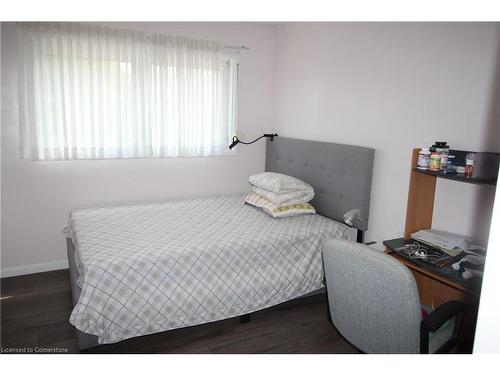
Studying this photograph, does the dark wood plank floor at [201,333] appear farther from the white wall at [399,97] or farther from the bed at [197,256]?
the white wall at [399,97]

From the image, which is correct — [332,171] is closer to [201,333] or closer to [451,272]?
[451,272]

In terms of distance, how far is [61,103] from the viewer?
3.08 meters

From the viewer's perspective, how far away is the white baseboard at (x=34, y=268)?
324 centimetres

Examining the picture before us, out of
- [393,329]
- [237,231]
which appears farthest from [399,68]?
[393,329]

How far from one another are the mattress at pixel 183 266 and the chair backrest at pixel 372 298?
761mm

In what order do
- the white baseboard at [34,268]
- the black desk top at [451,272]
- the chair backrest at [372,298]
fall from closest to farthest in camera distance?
the chair backrest at [372,298] < the black desk top at [451,272] < the white baseboard at [34,268]

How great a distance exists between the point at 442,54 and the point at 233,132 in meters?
2.19

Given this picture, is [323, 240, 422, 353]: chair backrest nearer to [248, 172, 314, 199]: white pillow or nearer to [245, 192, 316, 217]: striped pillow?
[245, 192, 316, 217]: striped pillow

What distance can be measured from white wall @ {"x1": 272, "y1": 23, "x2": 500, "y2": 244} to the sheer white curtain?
0.92m

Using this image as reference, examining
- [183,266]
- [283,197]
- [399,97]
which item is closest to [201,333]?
[183,266]

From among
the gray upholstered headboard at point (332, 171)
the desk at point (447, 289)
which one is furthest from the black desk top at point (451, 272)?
the gray upholstered headboard at point (332, 171)

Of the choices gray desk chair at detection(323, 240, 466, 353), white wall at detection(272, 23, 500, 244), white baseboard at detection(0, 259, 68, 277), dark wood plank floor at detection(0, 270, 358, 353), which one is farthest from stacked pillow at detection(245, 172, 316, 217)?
white baseboard at detection(0, 259, 68, 277)

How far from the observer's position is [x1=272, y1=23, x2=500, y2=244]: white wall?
82.8 inches
